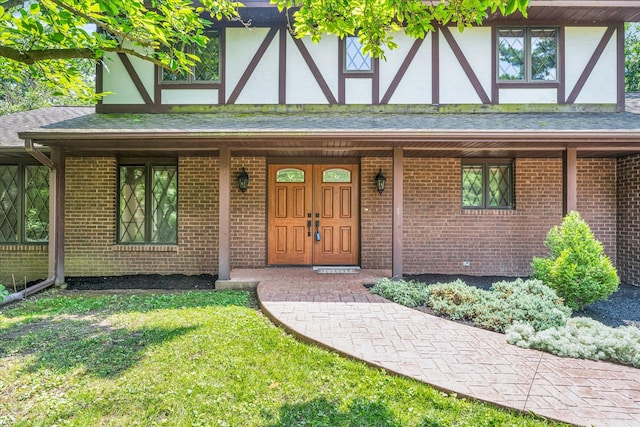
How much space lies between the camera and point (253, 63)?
7160 mm

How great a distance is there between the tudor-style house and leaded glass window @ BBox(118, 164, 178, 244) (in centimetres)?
3

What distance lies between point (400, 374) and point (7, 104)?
21.2 meters

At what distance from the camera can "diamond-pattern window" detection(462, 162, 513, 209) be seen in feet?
24.3

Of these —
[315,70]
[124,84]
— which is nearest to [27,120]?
[124,84]

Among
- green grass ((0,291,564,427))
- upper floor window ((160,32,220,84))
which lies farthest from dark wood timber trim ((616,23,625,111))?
upper floor window ((160,32,220,84))

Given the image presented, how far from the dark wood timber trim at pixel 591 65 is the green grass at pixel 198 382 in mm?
7132

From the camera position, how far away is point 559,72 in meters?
7.01

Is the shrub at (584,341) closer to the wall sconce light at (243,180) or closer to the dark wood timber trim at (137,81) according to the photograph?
the wall sconce light at (243,180)

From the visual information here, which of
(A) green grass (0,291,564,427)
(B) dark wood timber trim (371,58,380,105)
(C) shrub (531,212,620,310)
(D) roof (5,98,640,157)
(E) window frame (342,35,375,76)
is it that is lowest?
(A) green grass (0,291,564,427)

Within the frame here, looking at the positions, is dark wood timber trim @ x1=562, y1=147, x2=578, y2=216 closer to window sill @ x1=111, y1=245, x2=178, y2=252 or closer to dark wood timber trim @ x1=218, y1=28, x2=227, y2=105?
dark wood timber trim @ x1=218, y1=28, x2=227, y2=105

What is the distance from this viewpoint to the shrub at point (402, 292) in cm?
479

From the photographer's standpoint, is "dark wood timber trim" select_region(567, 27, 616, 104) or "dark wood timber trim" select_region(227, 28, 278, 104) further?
"dark wood timber trim" select_region(227, 28, 278, 104)

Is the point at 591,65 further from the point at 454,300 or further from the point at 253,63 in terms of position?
the point at 253,63

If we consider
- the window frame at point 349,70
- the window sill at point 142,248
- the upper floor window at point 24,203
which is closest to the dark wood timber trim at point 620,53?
the window frame at point 349,70
